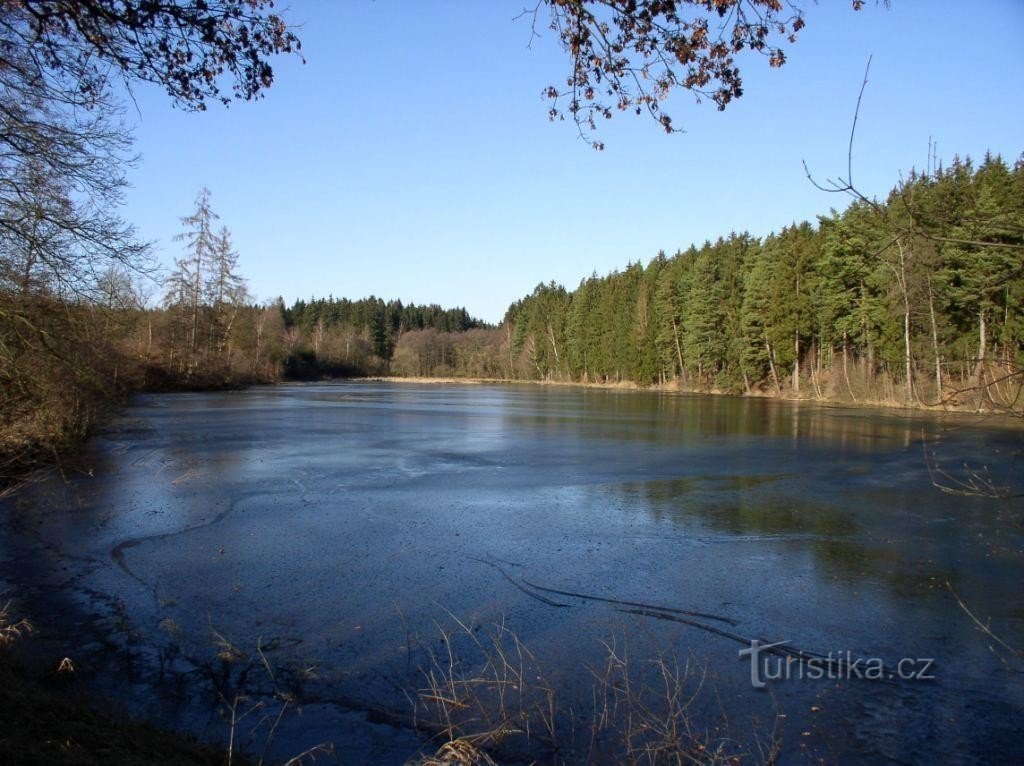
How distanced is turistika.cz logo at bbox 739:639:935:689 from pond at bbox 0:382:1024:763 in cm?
2

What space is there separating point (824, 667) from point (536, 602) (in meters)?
2.62

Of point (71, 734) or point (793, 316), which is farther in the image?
point (793, 316)

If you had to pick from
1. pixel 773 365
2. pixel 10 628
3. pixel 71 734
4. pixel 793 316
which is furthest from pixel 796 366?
pixel 71 734

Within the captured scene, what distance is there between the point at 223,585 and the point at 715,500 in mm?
8096

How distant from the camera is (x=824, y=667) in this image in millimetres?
5465

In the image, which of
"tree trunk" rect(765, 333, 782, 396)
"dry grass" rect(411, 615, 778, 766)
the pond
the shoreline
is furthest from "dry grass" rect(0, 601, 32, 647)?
"tree trunk" rect(765, 333, 782, 396)

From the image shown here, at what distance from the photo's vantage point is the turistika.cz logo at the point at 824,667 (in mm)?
5312

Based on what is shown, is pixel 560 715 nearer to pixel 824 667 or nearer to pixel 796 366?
pixel 824 667

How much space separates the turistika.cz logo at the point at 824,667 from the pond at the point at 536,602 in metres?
0.02

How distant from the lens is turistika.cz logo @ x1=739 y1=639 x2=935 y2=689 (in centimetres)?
531

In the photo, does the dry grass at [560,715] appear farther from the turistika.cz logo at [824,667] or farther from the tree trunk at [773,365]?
the tree trunk at [773,365]

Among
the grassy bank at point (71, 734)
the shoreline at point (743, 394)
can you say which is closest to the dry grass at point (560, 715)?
the grassy bank at point (71, 734)

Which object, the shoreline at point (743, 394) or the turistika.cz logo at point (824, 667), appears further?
the shoreline at point (743, 394)

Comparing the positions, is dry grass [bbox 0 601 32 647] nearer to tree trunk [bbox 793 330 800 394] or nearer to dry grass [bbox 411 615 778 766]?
dry grass [bbox 411 615 778 766]
